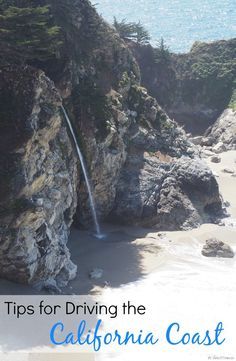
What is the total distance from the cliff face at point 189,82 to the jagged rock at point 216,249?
3809 centimetres

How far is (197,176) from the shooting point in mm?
38156

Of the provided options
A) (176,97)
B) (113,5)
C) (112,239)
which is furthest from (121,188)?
(113,5)

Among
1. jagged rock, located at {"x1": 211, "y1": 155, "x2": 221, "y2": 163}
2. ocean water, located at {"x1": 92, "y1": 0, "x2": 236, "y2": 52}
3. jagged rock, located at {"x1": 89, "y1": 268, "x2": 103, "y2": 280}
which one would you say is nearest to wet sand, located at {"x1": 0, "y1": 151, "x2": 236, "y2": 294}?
jagged rock, located at {"x1": 89, "y1": 268, "x2": 103, "y2": 280}

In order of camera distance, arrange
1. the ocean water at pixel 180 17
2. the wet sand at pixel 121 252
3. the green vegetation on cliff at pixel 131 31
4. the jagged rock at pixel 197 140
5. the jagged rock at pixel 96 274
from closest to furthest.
A: 1. the wet sand at pixel 121 252
2. the jagged rock at pixel 96 274
3. the green vegetation on cliff at pixel 131 31
4. the jagged rock at pixel 197 140
5. the ocean water at pixel 180 17

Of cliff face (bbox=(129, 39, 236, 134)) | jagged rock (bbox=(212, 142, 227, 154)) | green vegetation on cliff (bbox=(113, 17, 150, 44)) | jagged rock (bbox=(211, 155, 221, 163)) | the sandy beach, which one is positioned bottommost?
the sandy beach

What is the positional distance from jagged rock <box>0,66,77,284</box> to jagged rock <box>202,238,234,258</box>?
830cm

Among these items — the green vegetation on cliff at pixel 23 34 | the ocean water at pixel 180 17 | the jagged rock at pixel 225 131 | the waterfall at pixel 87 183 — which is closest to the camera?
the green vegetation on cliff at pixel 23 34

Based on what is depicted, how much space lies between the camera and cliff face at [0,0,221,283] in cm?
2358

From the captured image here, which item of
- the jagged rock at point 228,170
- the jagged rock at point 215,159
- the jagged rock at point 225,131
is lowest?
the jagged rock at point 228,170

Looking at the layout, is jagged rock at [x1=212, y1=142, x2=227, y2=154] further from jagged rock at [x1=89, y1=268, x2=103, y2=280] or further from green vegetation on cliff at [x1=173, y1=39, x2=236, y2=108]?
jagged rock at [x1=89, y1=268, x2=103, y2=280]

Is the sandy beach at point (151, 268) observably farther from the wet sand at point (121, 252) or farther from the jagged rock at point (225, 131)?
the jagged rock at point (225, 131)

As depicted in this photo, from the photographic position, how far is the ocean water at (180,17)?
117 meters

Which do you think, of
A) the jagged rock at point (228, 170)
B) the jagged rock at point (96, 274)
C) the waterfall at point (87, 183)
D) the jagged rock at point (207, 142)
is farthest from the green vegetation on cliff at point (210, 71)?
the jagged rock at point (96, 274)

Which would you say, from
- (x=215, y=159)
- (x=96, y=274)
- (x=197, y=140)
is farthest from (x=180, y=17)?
(x=96, y=274)
